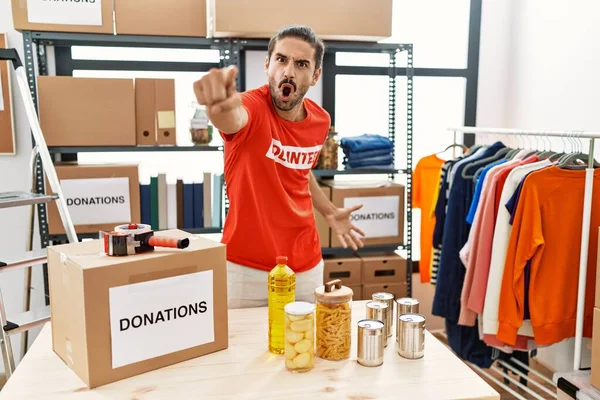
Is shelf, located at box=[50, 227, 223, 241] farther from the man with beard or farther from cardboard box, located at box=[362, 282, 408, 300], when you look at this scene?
the man with beard

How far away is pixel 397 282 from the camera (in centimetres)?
304

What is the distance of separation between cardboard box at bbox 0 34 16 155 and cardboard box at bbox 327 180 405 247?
69.2 inches

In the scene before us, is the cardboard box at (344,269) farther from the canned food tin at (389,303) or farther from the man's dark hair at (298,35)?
the canned food tin at (389,303)

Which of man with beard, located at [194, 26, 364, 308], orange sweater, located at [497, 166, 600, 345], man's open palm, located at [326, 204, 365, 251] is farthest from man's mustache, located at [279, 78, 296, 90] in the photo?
orange sweater, located at [497, 166, 600, 345]

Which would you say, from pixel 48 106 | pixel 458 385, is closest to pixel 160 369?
pixel 458 385

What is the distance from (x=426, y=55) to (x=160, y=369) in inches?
113

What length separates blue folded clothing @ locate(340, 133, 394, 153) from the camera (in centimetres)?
298

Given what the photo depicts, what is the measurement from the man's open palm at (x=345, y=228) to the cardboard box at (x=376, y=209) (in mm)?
1174

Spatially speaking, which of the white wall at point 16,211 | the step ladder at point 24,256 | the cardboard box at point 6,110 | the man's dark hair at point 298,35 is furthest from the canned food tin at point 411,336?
the cardboard box at point 6,110

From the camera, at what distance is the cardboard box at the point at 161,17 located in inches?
103

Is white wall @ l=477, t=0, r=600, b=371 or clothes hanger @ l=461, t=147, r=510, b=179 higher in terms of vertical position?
white wall @ l=477, t=0, r=600, b=371

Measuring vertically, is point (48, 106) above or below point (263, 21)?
below

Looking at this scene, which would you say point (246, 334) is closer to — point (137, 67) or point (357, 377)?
point (357, 377)

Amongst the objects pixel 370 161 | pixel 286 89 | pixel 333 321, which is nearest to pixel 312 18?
pixel 370 161
